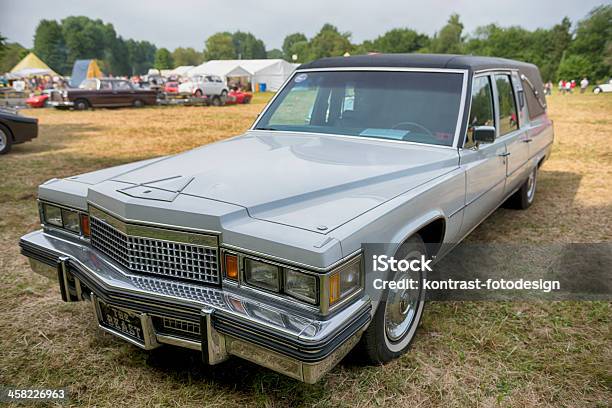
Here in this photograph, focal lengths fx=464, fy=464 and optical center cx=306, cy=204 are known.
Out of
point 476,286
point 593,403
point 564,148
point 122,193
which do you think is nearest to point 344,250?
point 122,193

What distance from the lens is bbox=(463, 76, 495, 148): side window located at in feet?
11.7

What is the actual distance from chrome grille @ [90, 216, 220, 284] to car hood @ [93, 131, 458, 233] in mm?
228

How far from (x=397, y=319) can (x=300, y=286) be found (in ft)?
3.49

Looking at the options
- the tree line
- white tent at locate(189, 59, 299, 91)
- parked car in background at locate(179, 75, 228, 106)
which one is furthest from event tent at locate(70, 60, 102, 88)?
the tree line

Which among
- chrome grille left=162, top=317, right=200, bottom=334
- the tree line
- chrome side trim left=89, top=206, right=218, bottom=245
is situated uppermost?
the tree line

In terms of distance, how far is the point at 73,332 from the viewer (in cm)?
319

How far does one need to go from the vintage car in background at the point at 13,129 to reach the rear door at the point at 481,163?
1000 centimetres

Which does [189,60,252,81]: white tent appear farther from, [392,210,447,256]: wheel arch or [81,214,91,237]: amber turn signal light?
[392,210,447,256]: wheel arch

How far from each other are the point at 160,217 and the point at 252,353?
0.78 metres

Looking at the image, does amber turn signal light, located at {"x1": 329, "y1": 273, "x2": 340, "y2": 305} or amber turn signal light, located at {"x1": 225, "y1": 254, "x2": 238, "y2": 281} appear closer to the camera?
amber turn signal light, located at {"x1": 329, "y1": 273, "x2": 340, "y2": 305}

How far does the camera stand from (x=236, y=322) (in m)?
2.06

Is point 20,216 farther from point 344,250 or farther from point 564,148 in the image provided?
point 564,148

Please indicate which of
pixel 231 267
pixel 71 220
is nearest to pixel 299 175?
pixel 231 267

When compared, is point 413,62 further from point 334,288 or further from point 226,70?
point 226,70
